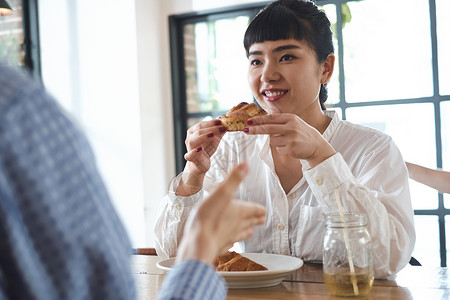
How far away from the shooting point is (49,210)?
449 mm

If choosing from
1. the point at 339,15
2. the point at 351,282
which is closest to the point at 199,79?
the point at 339,15

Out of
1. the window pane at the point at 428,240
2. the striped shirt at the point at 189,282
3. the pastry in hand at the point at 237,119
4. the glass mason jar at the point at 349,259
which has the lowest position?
the window pane at the point at 428,240

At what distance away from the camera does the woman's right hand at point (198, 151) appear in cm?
176

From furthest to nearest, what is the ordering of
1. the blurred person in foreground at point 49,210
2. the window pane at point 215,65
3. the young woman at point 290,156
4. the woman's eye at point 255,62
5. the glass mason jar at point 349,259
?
the window pane at point 215,65
the woman's eye at point 255,62
the young woman at point 290,156
the glass mason jar at point 349,259
the blurred person in foreground at point 49,210

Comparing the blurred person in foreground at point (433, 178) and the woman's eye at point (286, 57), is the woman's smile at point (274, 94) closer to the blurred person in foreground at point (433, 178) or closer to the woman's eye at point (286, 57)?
the woman's eye at point (286, 57)

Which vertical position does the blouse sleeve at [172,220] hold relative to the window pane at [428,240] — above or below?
above

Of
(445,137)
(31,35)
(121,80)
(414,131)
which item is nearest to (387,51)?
(414,131)

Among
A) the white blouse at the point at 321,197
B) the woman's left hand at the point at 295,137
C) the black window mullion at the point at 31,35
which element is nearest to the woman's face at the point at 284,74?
the white blouse at the point at 321,197

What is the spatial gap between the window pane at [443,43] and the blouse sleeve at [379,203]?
2.40 metres

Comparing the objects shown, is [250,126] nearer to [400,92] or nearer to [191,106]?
[400,92]

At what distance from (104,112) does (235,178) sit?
3.86 m

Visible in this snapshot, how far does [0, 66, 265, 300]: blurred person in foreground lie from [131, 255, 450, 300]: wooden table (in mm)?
793

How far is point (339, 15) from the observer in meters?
3.96

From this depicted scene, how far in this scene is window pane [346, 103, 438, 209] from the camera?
3.76 metres
